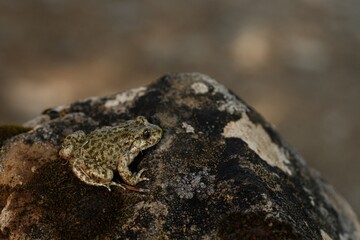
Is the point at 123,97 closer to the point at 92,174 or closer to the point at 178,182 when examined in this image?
the point at 92,174

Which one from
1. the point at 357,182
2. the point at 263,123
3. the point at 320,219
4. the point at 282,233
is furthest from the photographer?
the point at 357,182

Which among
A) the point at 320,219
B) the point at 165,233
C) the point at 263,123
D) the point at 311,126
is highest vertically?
the point at 311,126

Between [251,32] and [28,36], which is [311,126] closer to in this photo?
[251,32]

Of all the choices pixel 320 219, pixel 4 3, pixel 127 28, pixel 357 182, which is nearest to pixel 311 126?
pixel 357 182

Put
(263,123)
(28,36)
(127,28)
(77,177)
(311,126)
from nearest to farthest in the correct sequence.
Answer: (77,177), (263,123), (311,126), (28,36), (127,28)

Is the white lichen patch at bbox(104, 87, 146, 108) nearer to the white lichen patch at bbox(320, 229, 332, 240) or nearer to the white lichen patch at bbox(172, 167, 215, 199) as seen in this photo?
the white lichen patch at bbox(172, 167, 215, 199)

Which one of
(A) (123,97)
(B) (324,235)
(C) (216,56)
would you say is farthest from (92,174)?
(C) (216,56)
